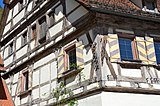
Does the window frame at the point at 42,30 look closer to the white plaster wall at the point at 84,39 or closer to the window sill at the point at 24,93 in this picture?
the window sill at the point at 24,93

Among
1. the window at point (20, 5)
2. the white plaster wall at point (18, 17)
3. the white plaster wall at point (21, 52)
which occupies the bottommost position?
the white plaster wall at point (21, 52)

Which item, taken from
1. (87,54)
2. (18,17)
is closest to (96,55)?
(87,54)

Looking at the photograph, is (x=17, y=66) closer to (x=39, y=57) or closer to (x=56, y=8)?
(x=39, y=57)

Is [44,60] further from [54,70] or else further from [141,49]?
[141,49]

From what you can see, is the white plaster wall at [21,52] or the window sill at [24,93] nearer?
the window sill at [24,93]

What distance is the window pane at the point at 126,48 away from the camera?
12562mm

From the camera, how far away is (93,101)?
11.7 meters

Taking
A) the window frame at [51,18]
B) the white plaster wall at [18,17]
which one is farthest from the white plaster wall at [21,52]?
the window frame at [51,18]

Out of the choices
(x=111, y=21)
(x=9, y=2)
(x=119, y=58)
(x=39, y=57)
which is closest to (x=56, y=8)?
(x=39, y=57)

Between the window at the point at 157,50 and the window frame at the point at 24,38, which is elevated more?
the window frame at the point at 24,38

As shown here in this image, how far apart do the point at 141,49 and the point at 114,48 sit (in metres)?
1.30

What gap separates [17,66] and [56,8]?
Answer: 4.48 meters

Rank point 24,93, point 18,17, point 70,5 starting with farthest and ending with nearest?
1. point 18,17
2. point 24,93
3. point 70,5

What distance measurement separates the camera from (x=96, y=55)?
12070 mm
